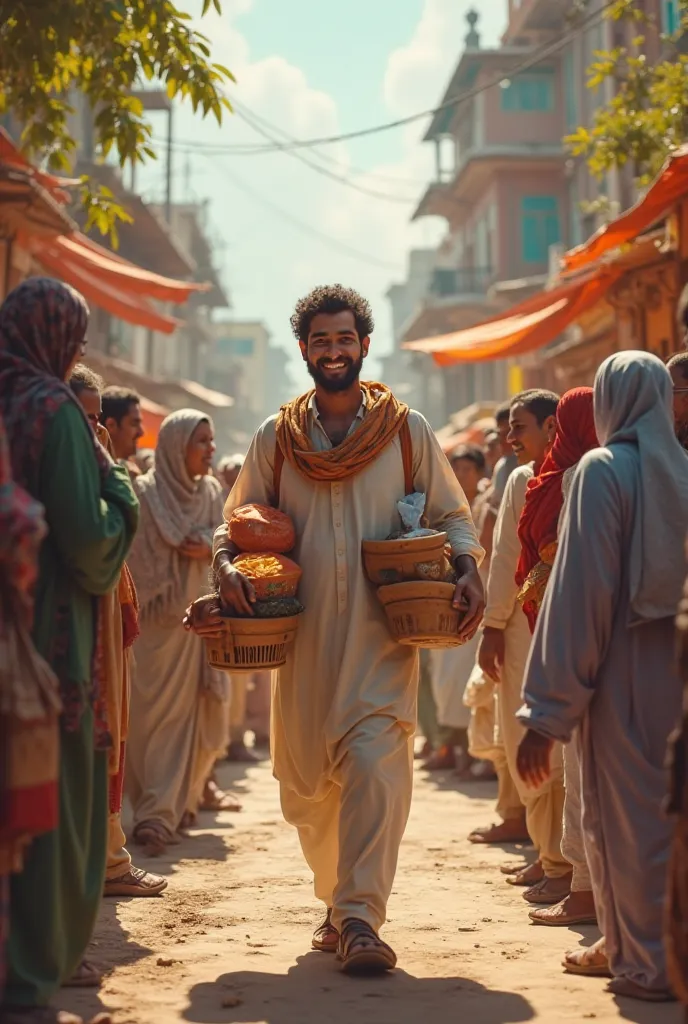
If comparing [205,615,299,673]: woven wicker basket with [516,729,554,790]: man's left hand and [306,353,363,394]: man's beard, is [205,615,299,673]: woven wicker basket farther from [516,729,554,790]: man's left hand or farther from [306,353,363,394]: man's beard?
[516,729,554,790]: man's left hand

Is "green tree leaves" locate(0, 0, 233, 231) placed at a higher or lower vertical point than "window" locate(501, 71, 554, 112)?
lower

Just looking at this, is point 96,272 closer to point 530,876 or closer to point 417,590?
point 530,876

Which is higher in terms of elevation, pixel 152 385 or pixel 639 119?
pixel 152 385

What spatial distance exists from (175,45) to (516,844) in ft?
15.1

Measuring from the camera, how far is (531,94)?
38812 mm

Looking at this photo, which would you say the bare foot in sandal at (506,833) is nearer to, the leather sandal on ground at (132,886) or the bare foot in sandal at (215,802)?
the bare foot in sandal at (215,802)

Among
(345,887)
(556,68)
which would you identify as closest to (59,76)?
(345,887)

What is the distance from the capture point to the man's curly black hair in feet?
17.4

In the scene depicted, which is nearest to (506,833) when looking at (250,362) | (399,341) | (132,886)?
(132,886)

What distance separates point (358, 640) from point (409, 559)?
352 millimetres

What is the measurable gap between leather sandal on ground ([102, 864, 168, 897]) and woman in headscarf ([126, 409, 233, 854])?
141 centimetres

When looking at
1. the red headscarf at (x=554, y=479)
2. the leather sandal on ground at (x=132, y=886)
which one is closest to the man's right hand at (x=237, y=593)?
the red headscarf at (x=554, y=479)

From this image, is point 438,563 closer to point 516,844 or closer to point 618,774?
point 618,774

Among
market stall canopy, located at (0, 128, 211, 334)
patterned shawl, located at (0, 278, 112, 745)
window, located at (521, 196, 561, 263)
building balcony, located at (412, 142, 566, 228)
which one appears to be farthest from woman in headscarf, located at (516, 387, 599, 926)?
window, located at (521, 196, 561, 263)
